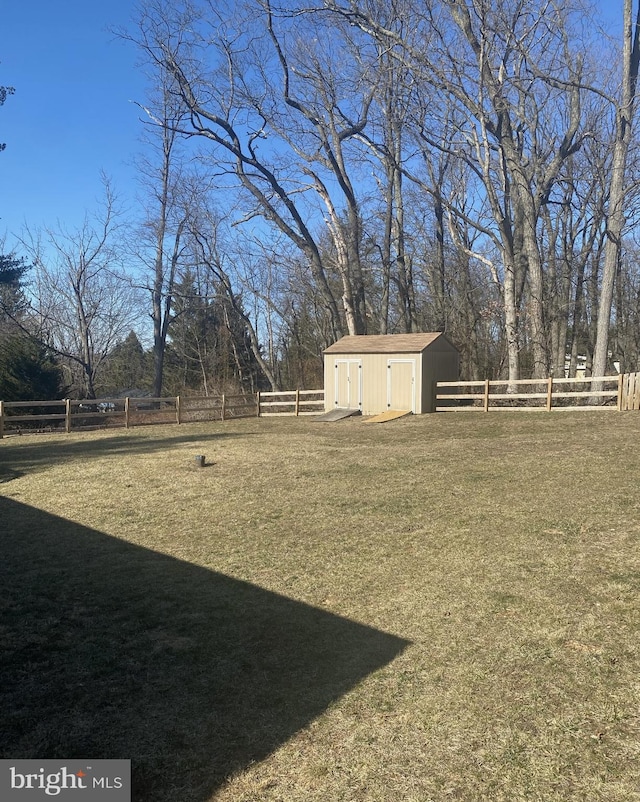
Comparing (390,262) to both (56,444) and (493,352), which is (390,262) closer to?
(493,352)

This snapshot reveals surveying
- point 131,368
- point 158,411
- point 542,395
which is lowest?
point 158,411

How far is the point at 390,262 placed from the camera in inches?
1077

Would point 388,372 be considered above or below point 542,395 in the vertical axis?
above

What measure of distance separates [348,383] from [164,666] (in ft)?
55.7

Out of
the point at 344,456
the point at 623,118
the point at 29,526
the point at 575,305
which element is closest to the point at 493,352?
the point at 575,305

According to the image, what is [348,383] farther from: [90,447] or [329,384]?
[90,447]

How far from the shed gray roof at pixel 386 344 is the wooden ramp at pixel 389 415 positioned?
192cm

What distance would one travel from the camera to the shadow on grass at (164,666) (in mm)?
3076

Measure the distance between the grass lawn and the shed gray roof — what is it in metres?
10.2

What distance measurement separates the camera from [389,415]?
18.7 meters

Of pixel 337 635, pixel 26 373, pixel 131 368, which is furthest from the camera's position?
pixel 131 368

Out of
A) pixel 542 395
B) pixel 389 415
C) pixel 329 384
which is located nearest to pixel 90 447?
pixel 389 415

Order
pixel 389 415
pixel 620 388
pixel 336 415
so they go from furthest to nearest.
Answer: pixel 336 415
pixel 389 415
pixel 620 388

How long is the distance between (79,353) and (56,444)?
60.2 feet
